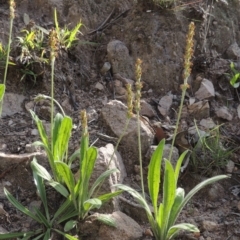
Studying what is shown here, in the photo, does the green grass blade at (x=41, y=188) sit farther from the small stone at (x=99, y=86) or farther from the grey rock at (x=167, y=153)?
the small stone at (x=99, y=86)

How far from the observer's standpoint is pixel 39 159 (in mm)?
2533

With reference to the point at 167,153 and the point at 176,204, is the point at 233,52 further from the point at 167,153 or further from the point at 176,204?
the point at 176,204

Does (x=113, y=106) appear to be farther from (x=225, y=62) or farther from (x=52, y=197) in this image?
(x=225, y=62)

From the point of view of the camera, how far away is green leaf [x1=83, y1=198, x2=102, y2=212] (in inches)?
80.8

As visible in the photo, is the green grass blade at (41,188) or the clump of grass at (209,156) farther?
the clump of grass at (209,156)

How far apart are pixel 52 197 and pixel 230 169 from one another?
1.04m

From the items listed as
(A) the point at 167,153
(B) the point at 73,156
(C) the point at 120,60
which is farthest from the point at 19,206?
(C) the point at 120,60

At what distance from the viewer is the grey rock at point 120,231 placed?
2232 mm

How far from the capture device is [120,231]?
7.34ft

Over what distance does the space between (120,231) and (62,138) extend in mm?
543

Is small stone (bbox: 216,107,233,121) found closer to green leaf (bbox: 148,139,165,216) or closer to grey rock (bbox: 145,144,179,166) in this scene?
grey rock (bbox: 145,144,179,166)

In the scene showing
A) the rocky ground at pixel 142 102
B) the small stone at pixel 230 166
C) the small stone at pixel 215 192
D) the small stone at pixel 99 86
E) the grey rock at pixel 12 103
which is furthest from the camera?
the small stone at pixel 99 86

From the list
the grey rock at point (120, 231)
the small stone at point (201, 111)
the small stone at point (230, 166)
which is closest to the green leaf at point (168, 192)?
the grey rock at point (120, 231)

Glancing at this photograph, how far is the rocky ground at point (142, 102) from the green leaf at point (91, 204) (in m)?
0.08
